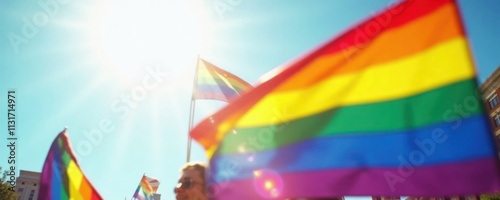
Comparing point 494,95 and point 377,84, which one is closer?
point 377,84

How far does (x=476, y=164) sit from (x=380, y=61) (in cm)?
127

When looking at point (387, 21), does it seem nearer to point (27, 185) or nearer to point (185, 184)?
point (185, 184)

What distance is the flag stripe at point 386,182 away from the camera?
2.20 metres

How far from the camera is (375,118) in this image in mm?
2971

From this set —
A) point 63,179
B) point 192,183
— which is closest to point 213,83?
point 63,179

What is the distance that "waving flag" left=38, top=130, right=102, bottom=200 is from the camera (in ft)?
19.6

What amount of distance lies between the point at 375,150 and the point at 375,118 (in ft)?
0.99

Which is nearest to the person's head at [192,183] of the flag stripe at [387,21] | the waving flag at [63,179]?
the flag stripe at [387,21]

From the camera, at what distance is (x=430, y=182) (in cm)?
242

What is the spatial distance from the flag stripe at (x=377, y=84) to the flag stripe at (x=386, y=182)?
2.12 feet

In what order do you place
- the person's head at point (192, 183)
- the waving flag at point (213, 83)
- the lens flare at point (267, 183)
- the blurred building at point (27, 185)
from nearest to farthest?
the lens flare at point (267, 183)
the person's head at point (192, 183)
the waving flag at point (213, 83)
the blurred building at point (27, 185)

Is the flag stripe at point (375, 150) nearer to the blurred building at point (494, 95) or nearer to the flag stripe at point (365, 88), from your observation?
the flag stripe at point (365, 88)

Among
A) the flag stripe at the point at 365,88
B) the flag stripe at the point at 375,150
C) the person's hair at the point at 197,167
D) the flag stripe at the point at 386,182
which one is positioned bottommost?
the flag stripe at the point at 386,182

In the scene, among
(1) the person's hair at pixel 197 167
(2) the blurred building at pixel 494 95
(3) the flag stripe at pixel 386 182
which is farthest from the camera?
(2) the blurred building at pixel 494 95
